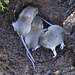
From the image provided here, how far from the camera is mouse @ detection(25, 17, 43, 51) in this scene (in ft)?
12.0

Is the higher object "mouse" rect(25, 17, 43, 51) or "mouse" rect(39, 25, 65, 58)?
"mouse" rect(25, 17, 43, 51)

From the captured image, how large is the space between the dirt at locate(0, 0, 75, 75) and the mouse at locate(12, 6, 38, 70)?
Answer: 0.20 m

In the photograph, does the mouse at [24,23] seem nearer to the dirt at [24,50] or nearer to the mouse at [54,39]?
the dirt at [24,50]

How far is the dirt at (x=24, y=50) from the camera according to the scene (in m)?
3.36

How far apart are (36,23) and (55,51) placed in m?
1.36

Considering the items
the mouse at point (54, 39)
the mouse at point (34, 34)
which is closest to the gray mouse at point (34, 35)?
the mouse at point (34, 34)

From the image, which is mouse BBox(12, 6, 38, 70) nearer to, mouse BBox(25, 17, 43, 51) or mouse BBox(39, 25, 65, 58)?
mouse BBox(25, 17, 43, 51)

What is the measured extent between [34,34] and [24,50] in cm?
69

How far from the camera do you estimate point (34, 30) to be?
3955mm

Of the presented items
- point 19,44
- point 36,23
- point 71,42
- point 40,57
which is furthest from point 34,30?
point 71,42

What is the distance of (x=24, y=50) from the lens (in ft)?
12.3

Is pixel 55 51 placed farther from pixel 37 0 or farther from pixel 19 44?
pixel 37 0

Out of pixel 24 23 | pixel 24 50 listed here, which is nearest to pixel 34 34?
pixel 24 23

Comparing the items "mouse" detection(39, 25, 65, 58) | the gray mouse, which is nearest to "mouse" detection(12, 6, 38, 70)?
the gray mouse
